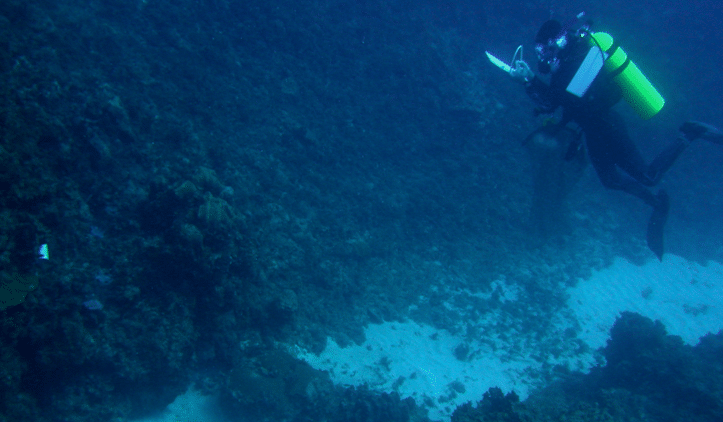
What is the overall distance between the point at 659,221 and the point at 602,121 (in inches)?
103

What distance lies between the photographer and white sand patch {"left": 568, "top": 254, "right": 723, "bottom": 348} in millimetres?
9008

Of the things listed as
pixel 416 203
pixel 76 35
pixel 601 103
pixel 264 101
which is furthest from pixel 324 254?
pixel 76 35

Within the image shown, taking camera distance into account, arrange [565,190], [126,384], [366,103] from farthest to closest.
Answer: [366,103], [565,190], [126,384]

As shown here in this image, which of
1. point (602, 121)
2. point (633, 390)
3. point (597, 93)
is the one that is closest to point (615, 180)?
point (602, 121)

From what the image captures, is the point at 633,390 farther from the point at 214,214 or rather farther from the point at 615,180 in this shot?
the point at 214,214

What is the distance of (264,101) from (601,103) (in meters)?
6.78

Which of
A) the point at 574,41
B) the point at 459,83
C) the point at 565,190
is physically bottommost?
the point at 565,190

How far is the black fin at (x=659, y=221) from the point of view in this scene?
6718mm

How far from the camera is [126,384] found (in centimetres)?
454

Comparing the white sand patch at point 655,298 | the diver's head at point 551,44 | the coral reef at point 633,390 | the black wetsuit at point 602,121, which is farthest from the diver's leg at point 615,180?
the white sand patch at point 655,298

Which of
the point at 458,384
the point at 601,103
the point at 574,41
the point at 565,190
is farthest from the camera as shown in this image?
the point at 565,190

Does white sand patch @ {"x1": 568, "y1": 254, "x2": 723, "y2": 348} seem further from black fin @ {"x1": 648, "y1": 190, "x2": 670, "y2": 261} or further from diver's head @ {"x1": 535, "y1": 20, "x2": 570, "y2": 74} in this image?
diver's head @ {"x1": 535, "y1": 20, "x2": 570, "y2": 74}

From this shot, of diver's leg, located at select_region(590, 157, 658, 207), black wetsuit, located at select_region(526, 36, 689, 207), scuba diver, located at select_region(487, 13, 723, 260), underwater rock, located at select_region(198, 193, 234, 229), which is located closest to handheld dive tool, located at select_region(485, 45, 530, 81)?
scuba diver, located at select_region(487, 13, 723, 260)

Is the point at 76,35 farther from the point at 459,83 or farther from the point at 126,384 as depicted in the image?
the point at 459,83
